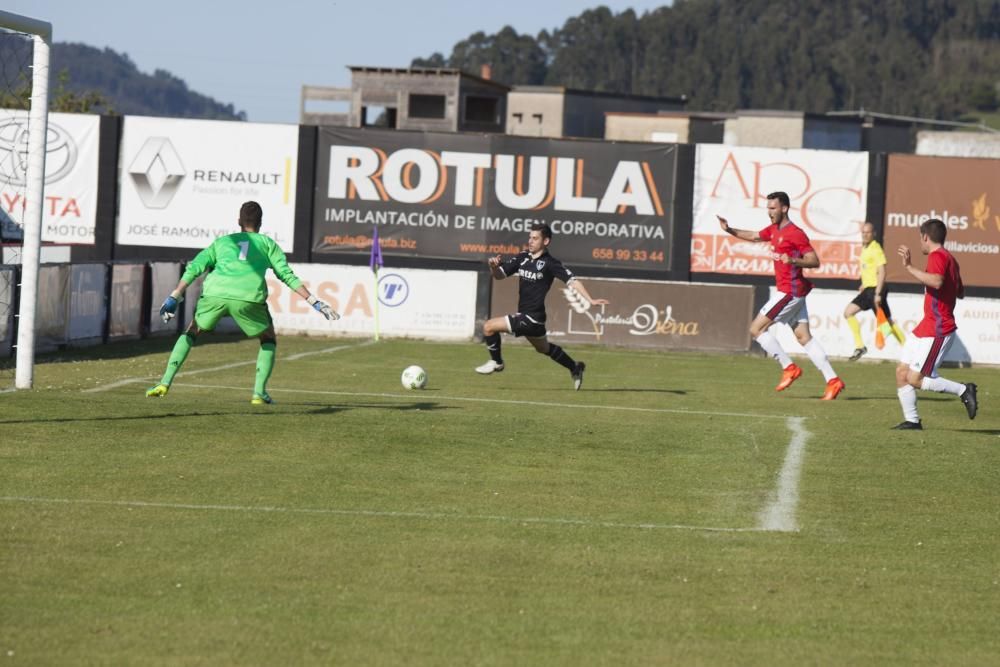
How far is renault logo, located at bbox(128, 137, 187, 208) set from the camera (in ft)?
108

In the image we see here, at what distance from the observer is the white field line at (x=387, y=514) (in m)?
9.39

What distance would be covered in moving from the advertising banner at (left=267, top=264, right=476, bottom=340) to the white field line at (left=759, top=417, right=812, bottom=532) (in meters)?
16.2

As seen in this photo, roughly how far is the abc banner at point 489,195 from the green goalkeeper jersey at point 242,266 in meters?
18.1

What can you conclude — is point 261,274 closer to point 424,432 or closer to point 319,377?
point 424,432

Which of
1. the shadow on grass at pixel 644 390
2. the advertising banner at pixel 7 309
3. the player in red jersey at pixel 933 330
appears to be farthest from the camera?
the advertising banner at pixel 7 309

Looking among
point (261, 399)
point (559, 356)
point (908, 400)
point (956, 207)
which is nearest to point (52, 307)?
point (559, 356)

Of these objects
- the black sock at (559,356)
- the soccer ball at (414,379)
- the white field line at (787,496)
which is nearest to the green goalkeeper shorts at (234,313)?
the soccer ball at (414,379)

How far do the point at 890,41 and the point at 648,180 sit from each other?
161 metres

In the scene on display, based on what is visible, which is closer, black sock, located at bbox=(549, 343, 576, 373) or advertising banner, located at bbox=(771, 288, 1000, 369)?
black sock, located at bbox=(549, 343, 576, 373)

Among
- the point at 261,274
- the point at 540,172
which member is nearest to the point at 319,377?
the point at 261,274

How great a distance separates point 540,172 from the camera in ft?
107

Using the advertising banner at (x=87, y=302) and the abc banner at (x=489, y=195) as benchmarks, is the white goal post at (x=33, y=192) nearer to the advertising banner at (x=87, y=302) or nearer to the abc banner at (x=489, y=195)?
the advertising banner at (x=87, y=302)

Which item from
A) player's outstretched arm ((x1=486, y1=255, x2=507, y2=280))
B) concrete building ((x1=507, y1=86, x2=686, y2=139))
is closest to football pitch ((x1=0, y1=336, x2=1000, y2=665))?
player's outstretched arm ((x1=486, y1=255, x2=507, y2=280))

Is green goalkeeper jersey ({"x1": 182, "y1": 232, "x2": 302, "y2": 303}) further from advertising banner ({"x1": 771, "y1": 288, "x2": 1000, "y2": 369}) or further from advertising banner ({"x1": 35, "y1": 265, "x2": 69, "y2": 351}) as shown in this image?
advertising banner ({"x1": 771, "y1": 288, "x2": 1000, "y2": 369})
